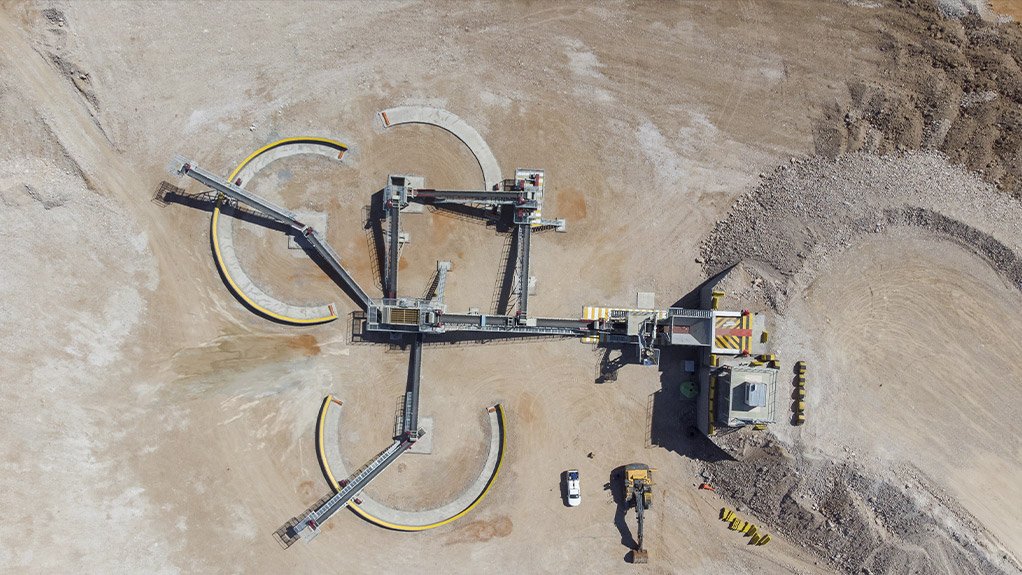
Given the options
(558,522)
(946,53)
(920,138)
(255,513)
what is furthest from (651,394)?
(946,53)

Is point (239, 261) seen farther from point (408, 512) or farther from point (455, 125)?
point (408, 512)

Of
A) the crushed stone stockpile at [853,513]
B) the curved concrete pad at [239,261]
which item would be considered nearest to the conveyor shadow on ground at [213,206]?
the curved concrete pad at [239,261]

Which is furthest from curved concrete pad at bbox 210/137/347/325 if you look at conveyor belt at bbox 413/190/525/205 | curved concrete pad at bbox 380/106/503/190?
conveyor belt at bbox 413/190/525/205

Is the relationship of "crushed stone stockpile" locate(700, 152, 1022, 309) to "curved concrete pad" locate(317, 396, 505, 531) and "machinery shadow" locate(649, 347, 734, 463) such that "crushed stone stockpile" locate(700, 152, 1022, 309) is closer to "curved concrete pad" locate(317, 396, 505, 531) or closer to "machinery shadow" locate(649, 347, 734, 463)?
"machinery shadow" locate(649, 347, 734, 463)

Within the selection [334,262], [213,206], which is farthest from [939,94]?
[213,206]

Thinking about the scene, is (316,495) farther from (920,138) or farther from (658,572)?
(920,138)

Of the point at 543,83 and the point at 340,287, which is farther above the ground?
the point at 543,83
